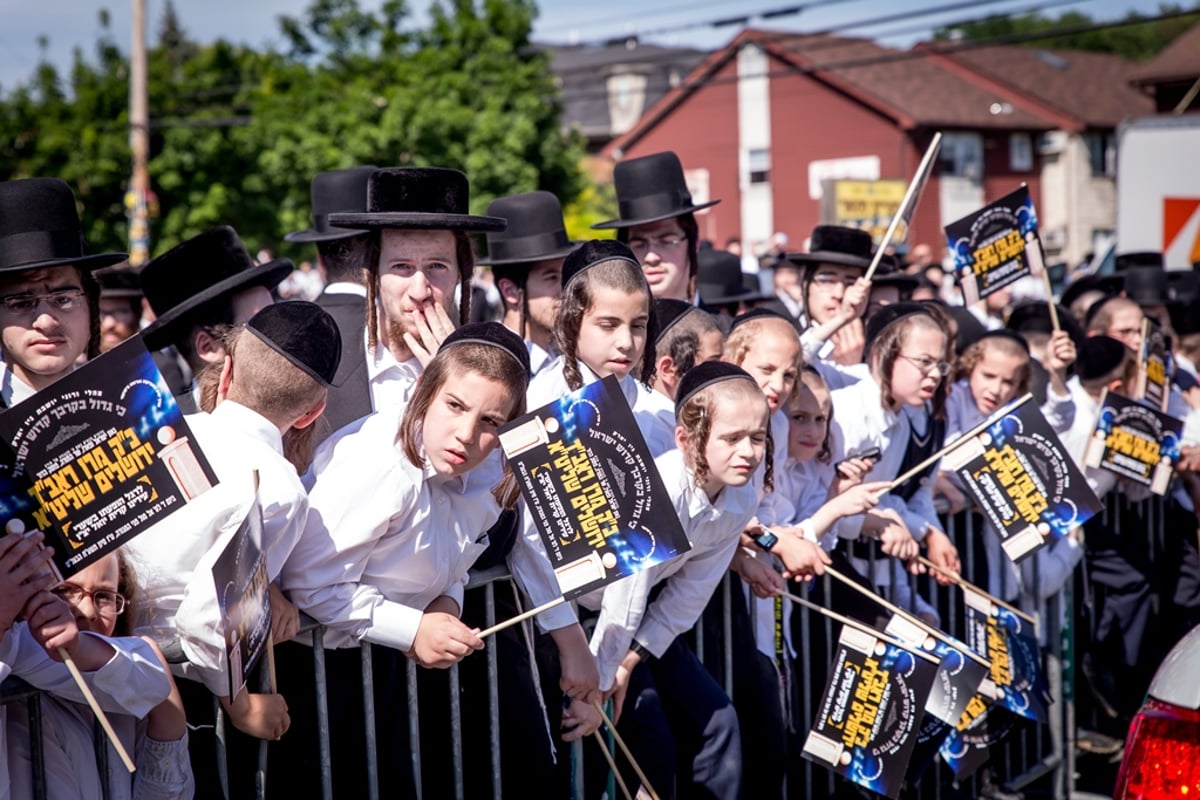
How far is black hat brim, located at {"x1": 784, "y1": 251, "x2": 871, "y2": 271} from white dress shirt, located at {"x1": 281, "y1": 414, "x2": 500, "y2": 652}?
11.2ft

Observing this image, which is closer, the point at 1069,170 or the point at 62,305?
the point at 62,305

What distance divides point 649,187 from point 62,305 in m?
2.97

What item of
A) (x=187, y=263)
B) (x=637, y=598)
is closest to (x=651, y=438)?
(x=637, y=598)

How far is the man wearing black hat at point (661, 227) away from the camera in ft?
21.1

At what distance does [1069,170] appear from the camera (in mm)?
49344

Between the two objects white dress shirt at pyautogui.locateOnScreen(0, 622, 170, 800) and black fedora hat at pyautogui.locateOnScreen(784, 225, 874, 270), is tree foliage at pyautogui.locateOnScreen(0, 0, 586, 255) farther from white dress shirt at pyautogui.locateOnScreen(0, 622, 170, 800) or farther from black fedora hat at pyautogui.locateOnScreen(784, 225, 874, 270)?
white dress shirt at pyautogui.locateOnScreen(0, 622, 170, 800)

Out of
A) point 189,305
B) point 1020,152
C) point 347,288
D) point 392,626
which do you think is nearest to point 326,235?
point 347,288

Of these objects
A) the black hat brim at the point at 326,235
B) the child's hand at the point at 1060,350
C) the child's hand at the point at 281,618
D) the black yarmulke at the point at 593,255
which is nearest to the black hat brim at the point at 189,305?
the black hat brim at the point at 326,235

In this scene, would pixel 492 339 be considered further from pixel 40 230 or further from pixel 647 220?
pixel 647 220

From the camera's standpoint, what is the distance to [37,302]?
14.6 feet

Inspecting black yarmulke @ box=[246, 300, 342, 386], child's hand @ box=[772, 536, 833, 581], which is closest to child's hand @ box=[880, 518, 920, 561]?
child's hand @ box=[772, 536, 833, 581]

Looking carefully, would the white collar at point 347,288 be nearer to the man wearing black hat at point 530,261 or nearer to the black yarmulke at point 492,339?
the man wearing black hat at point 530,261

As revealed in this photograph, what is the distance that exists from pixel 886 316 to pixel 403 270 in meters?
2.50

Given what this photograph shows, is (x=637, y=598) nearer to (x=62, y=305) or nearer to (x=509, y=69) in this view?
(x=62, y=305)
